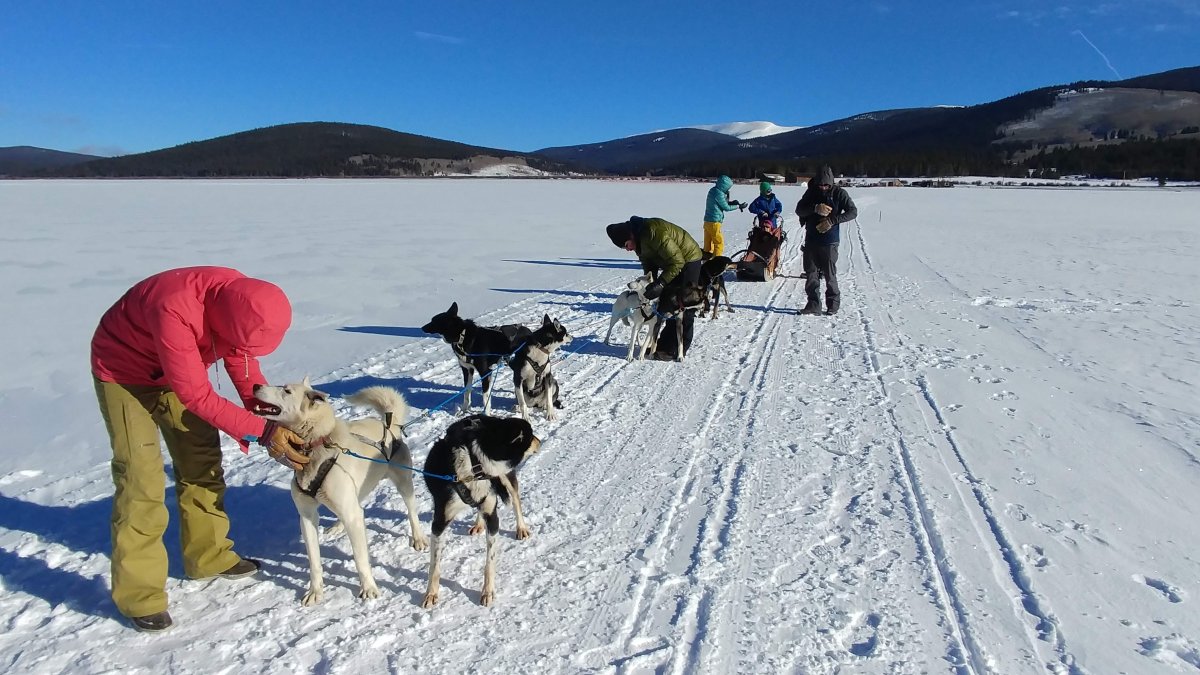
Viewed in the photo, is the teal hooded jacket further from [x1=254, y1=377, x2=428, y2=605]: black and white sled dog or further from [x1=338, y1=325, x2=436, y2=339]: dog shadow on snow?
[x1=254, y1=377, x2=428, y2=605]: black and white sled dog

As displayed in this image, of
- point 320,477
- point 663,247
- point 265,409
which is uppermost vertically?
point 663,247

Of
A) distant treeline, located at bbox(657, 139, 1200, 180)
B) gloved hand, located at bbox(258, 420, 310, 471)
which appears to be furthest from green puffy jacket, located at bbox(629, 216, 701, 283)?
distant treeline, located at bbox(657, 139, 1200, 180)

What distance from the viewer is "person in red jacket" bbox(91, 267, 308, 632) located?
2807 mm

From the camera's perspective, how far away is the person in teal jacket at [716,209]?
11240 millimetres

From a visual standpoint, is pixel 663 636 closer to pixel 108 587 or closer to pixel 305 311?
pixel 108 587

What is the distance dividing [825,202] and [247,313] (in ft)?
26.2

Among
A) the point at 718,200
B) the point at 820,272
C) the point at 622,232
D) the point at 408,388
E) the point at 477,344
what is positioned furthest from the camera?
the point at 718,200

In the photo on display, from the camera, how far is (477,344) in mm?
5781

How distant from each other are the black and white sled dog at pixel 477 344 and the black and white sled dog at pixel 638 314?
179cm

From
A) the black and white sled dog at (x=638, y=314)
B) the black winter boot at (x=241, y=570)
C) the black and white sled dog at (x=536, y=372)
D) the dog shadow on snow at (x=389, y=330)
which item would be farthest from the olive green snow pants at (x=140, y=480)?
the dog shadow on snow at (x=389, y=330)

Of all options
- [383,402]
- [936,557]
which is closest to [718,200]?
[936,557]

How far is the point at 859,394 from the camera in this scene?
6062mm

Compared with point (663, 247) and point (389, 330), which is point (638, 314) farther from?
point (389, 330)

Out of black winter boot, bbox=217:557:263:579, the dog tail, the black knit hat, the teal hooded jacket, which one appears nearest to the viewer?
black winter boot, bbox=217:557:263:579
